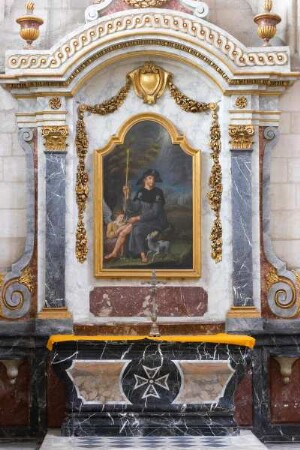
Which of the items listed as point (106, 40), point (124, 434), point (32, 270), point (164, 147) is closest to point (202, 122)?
point (164, 147)

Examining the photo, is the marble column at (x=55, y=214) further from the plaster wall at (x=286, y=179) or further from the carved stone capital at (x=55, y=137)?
the plaster wall at (x=286, y=179)

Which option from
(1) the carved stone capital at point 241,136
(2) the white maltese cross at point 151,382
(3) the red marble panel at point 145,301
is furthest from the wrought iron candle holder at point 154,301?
(1) the carved stone capital at point 241,136

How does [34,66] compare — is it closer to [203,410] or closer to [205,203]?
[205,203]

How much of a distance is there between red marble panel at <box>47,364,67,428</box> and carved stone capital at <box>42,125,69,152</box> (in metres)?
2.26

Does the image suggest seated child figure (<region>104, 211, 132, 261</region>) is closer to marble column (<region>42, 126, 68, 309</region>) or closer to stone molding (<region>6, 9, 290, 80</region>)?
marble column (<region>42, 126, 68, 309</region>)

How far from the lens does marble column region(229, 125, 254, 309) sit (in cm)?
1366

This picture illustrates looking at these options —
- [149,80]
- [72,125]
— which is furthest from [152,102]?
[72,125]

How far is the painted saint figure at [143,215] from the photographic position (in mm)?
13742

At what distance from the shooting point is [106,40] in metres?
13.5

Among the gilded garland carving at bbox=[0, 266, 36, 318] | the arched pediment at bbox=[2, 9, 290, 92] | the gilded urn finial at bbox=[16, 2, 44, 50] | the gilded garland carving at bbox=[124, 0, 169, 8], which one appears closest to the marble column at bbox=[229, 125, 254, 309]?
the arched pediment at bbox=[2, 9, 290, 92]

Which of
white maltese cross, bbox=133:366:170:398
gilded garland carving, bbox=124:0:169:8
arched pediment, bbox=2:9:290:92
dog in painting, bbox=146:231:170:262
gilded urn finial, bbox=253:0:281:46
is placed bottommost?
white maltese cross, bbox=133:366:170:398

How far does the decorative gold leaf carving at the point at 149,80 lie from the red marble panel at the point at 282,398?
3031mm

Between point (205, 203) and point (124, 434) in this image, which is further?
point (205, 203)

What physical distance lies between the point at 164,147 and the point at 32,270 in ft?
6.18
